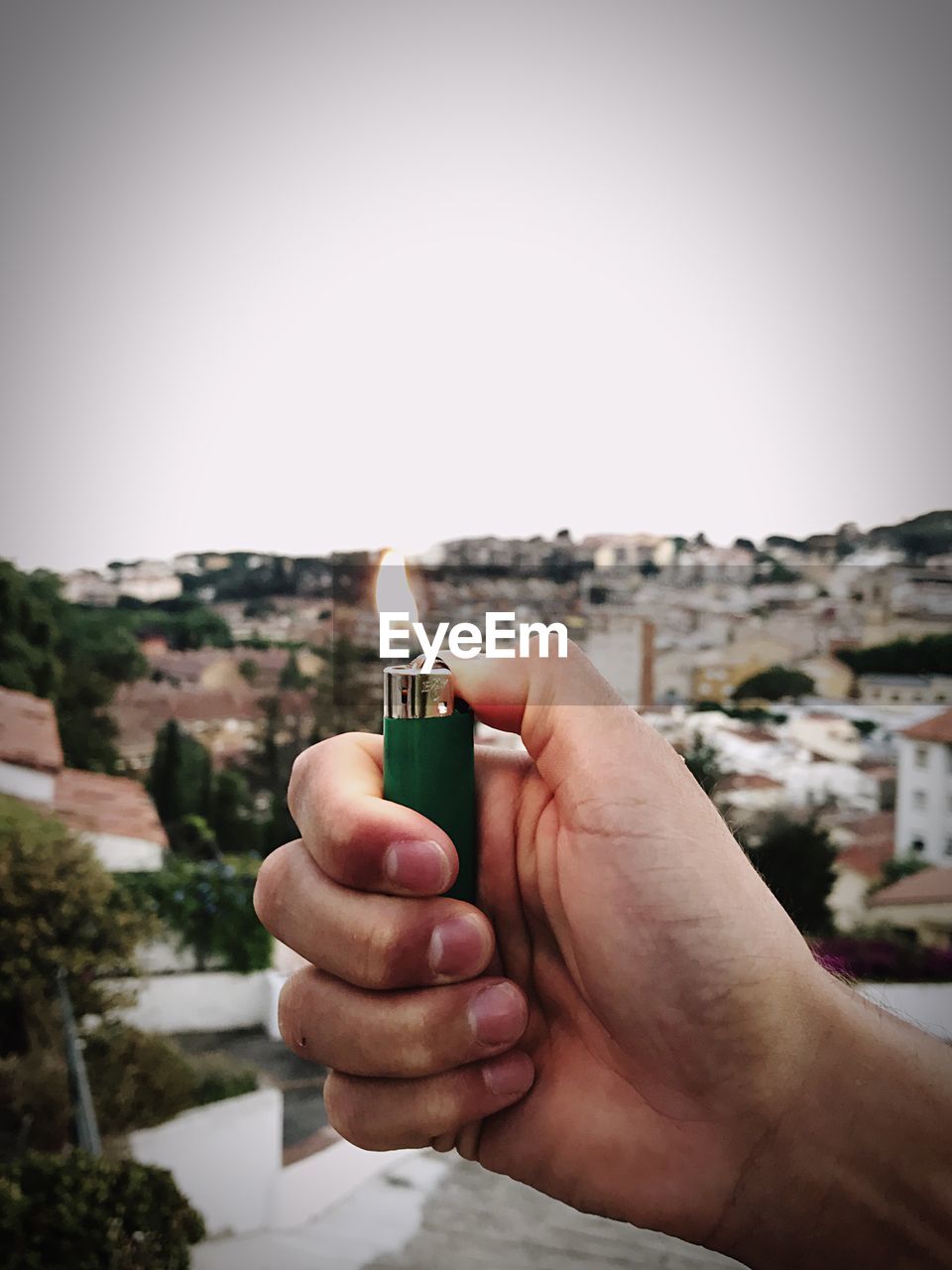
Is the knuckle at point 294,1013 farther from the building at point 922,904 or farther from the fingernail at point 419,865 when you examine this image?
the building at point 922,904

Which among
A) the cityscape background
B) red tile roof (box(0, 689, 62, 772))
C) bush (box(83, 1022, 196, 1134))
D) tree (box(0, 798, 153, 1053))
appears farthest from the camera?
red tile roof (box(0, 689, 62, 772))

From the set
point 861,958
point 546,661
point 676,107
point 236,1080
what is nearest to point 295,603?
point 236,1080

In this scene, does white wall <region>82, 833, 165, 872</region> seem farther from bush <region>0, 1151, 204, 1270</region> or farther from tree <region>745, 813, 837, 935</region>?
tree <region>745, 813, 837, 935</region>

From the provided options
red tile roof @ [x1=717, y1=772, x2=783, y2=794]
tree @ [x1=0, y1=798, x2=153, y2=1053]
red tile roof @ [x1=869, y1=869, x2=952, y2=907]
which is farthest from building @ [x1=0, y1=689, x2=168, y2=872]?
red tile roof @ [x1=869, y1=869, x2=952, y2=907]

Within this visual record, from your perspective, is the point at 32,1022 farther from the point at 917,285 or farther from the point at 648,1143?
the point at 917,285

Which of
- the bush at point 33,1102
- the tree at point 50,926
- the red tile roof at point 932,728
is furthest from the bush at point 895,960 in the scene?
the bush at point 33,1102

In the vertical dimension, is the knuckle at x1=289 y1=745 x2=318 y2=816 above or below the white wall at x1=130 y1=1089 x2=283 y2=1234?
above

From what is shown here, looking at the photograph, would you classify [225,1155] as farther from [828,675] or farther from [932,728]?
[932,728]
